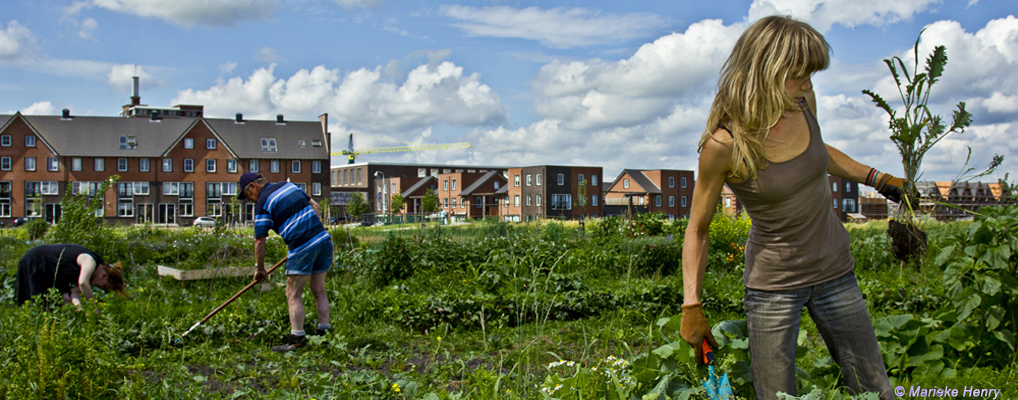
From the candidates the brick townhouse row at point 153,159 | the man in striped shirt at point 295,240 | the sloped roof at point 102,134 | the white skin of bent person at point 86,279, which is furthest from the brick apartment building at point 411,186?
the man in striped shirt at point 295,240

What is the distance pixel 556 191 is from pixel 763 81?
195 feet

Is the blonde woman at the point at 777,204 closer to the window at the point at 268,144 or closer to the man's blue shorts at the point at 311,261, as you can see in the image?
the man's blue shorts at the point at 311,261

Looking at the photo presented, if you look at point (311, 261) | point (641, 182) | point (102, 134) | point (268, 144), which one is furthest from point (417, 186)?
point (311, 261)

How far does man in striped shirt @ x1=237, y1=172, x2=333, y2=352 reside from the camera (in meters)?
A: 5.00

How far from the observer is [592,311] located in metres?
6.05

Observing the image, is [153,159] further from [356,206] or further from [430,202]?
[430,202]

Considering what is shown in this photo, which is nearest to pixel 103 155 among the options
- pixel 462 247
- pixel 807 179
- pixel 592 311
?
pixel 462 247

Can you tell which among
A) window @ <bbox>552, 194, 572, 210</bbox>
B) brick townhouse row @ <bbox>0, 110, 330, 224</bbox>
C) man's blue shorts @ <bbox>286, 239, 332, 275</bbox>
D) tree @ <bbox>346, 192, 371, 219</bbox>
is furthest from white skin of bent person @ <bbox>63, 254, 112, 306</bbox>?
tree @ <bbox>346, 192, 371, 219</bbox>

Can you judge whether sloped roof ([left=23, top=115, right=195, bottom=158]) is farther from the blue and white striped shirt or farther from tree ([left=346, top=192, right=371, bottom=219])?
the blue and white striped shirt

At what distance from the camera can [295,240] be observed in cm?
510

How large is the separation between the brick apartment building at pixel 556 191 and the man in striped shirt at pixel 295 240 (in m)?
53.8

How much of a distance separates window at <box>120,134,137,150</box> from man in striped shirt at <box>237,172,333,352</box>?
58.6 meters

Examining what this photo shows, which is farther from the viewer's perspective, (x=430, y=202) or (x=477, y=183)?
(x=477, y=183)

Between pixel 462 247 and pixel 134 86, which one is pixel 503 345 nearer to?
pixel 462 247
